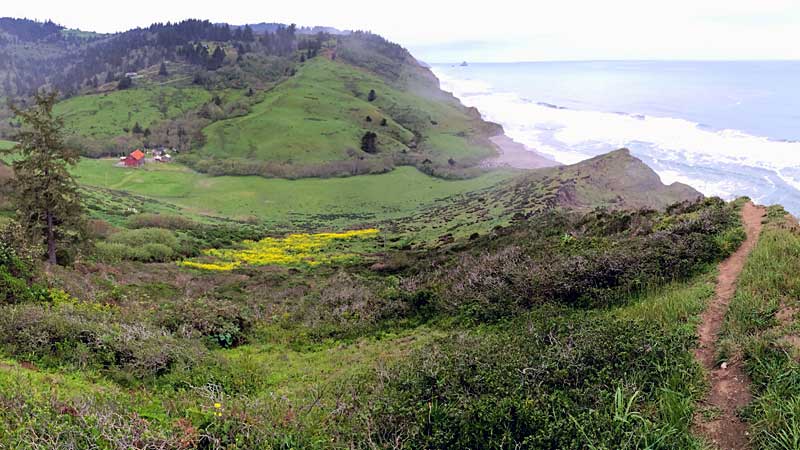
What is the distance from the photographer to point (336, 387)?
8023 mm

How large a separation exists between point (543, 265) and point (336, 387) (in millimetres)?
6923

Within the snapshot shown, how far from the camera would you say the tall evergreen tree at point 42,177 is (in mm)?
19719

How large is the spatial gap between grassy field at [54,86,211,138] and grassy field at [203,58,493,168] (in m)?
21.3

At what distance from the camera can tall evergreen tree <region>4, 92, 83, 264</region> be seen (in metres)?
19.7

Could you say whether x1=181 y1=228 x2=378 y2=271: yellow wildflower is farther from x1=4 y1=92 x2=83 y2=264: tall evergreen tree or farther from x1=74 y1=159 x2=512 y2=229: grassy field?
x1=74 y1=159 x2=512 y2=229: grassy field

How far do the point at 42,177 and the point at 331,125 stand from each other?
326ft

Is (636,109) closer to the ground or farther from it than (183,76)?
closer to the ground

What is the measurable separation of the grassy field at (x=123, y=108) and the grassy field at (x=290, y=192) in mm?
27745

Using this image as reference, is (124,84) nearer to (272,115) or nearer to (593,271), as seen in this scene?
(272,115)

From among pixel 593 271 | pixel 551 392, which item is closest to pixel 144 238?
pixel 593 271

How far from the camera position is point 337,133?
113 m

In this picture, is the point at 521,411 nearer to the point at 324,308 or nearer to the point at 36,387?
the point at 36,387

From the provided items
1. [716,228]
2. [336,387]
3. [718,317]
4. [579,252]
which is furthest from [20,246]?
[716,228]

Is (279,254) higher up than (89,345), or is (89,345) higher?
(89,345)
